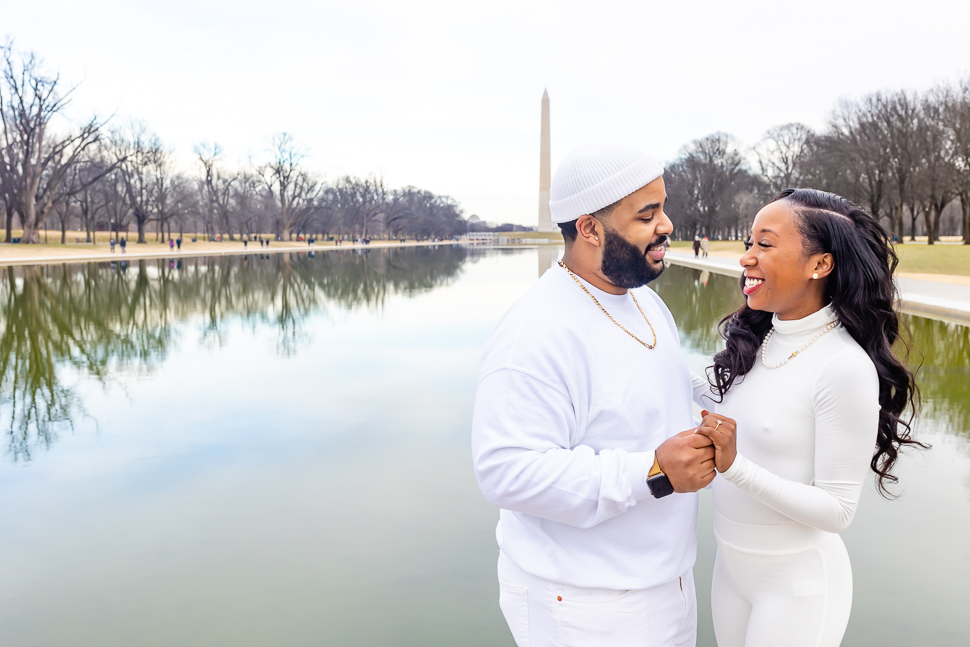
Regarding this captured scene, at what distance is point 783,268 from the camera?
81.7 inches

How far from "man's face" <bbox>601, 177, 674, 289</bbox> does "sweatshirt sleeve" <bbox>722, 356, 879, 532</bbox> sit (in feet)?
1.96

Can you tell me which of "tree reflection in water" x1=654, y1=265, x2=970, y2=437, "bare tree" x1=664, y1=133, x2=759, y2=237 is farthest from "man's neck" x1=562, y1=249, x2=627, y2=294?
"bare tree" x1=664, y1=133, x2=759, y2=237

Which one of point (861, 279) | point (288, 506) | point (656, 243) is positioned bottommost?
point (288, 506)

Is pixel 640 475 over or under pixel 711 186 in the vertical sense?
under

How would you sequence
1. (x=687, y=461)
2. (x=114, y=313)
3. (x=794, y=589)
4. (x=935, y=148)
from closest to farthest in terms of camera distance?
(x=687, y=461), (x=794, y=589), (x=114, y=313), (x=935, y=148)

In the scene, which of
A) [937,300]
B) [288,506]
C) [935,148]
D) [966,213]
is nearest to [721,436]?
[288,506]

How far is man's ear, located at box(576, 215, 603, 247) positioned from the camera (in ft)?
6.30

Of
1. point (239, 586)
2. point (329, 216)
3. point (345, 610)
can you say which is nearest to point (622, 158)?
point (345, 610)

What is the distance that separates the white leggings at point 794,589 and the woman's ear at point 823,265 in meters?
0.77

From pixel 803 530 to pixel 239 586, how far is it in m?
3.01

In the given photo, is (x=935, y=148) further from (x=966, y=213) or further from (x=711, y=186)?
(x=711, y=186)

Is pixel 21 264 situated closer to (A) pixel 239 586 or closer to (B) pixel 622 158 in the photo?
(A) pixel 239 586

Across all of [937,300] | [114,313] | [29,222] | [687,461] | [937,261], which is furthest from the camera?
[29,222]

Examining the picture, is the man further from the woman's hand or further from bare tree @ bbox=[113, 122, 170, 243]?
bare tree @ bbox=[113, 122, 170, 243]
